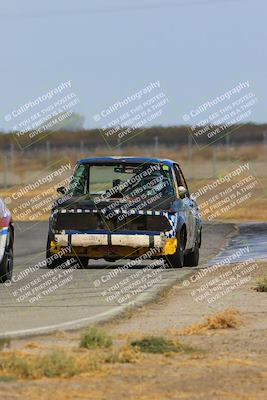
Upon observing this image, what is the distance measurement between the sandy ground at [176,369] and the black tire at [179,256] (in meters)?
6.18

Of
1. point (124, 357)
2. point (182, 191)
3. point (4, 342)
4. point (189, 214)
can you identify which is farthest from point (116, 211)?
point (124, 357)

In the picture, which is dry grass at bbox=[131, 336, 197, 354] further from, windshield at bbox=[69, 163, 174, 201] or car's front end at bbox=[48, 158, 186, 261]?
windshield at bbox=[69, 163, 174, 201]

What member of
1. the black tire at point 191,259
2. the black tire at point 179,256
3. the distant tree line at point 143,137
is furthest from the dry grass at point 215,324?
the distant tree line at point 143,137

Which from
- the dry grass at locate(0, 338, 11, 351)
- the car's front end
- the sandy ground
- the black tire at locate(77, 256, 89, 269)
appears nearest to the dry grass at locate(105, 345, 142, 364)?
the sandy ground

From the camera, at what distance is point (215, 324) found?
14.7m

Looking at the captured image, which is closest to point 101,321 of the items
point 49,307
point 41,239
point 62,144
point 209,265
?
point 49,307

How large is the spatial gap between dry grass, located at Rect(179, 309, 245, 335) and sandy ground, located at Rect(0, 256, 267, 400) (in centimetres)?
9

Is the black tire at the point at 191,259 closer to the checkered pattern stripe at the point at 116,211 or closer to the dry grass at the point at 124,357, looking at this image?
the checkered pattern stripe at the point at 116,211

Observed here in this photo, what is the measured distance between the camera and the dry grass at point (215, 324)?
14.3 m

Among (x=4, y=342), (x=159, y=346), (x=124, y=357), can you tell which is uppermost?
(x=4, y=342)

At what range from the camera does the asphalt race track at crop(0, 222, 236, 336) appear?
15.2 metres

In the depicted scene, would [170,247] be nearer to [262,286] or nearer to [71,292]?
[262,286]

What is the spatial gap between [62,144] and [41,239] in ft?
158

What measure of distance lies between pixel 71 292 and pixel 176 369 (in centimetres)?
729
